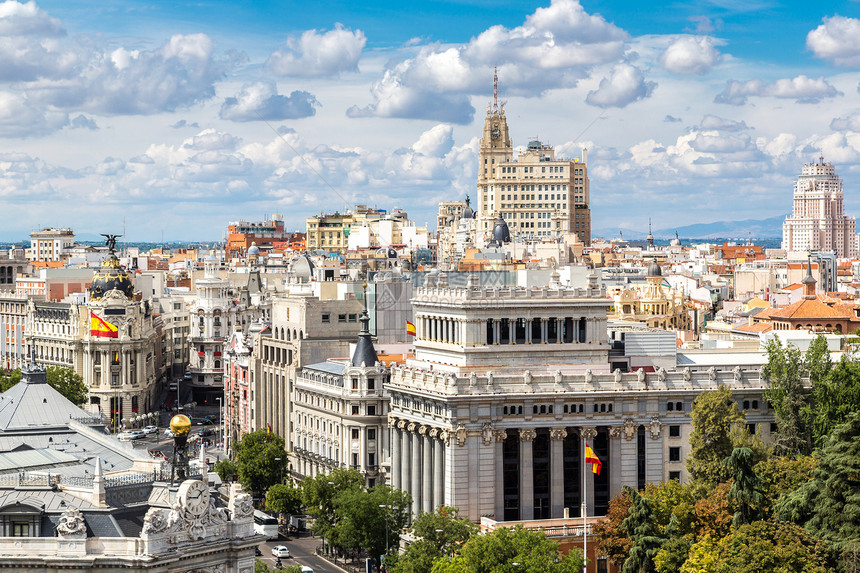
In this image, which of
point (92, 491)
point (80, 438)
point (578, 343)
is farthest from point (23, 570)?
point (578, 343)

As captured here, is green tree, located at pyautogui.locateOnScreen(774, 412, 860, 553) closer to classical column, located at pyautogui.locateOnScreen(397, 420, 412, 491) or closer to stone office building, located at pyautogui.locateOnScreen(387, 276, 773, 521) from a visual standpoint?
stone office building, located at pyautogui.locateOnScreen(387, 276, 773, 521)

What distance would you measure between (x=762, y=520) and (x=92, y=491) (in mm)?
44071

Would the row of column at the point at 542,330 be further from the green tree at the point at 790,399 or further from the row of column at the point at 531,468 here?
the green tree at the point at 790,399

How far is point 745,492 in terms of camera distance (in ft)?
362

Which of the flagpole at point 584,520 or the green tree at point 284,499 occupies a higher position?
the flagpole at point 584,520

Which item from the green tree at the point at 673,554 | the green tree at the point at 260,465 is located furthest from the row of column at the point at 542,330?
the green tree at the point at 260,465

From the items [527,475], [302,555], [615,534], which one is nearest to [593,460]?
[527,475]

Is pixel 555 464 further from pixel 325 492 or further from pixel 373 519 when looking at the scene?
pixel 325 492

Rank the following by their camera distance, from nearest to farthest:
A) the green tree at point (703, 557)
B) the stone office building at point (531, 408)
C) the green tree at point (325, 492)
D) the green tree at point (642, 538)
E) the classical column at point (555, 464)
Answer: the green tree at point (703, 557) → the green tree at point (642, 538) → the stone office building at point (531, 408) → the classical column at point (555, 464) → the green tree at point (325, 492)

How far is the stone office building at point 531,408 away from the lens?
13175 cm

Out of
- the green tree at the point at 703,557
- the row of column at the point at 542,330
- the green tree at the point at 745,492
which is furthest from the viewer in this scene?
the row of column at the point at 542,330

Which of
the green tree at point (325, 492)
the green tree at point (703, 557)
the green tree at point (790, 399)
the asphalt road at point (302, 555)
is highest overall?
the green tree at point (790, 399)

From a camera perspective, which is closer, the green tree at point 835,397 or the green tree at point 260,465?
the green tree at point 835,397

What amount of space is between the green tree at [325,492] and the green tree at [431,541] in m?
20.1
